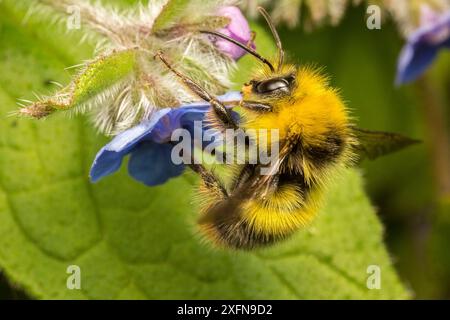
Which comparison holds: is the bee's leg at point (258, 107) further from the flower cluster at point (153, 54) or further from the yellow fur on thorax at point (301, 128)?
the flower cluster at point (153, 54)

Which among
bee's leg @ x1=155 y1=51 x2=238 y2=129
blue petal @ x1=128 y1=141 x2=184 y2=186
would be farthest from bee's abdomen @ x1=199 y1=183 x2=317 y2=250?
blue petal @ x1=128 y1=141 x2=184 y2=186

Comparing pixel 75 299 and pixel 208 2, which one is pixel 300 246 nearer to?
pixel 75 299

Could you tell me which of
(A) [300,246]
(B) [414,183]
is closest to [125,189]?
(A) [300,246]

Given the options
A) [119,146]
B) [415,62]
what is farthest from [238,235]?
[415,62]

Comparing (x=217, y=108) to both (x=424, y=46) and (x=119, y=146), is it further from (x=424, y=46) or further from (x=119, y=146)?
(x=424, y=46)

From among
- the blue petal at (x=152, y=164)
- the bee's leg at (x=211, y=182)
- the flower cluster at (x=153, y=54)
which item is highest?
the flower cluster at (x=153, y=54)

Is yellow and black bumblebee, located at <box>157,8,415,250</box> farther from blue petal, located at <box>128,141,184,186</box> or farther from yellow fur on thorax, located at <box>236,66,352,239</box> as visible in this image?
blue petal, located at <box>128,141,184,186</box>

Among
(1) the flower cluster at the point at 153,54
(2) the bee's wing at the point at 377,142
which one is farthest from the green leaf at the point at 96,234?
(2) the bee's wing at the point at 377,142
